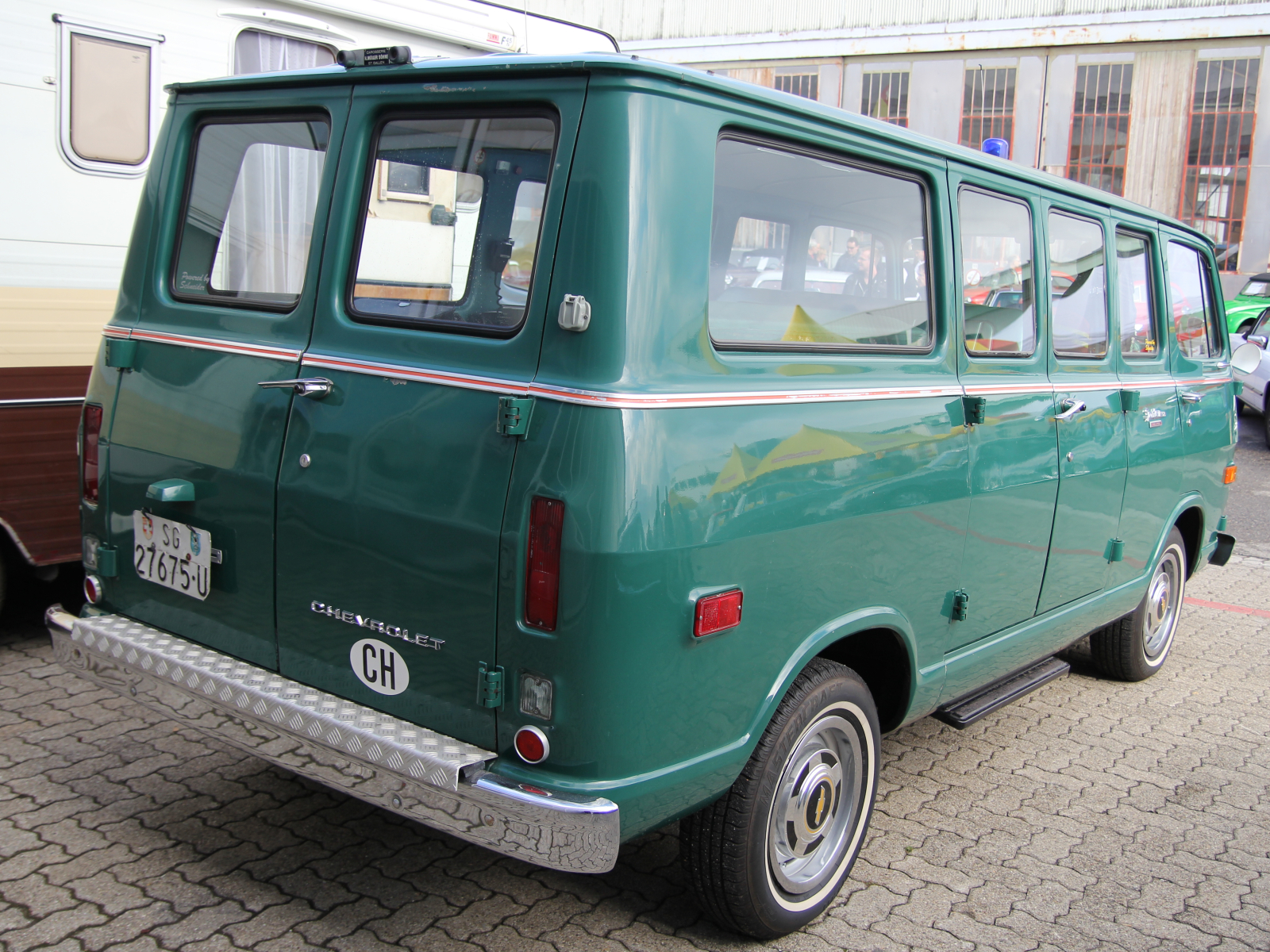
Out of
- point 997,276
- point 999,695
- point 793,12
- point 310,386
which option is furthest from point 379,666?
point 793,12

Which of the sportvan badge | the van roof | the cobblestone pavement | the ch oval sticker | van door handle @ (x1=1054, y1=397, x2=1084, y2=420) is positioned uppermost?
the van roof

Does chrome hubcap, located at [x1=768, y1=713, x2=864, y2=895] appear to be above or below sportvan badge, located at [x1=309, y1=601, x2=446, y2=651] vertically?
below

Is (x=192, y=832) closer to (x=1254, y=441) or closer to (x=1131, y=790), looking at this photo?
(x=1131, y=790)

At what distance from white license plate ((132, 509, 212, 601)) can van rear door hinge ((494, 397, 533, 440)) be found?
1.14 meters

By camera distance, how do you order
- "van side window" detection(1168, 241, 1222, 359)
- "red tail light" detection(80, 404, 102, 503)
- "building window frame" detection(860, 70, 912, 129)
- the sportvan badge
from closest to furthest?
the sportvan badge → "red tail light" detection(80, 404, 102, 503) → "van side window" detection(1168, 241, 1222, 359) → "building window frame" detection(860, 70, 912, 129)

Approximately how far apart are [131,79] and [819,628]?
13.1ft

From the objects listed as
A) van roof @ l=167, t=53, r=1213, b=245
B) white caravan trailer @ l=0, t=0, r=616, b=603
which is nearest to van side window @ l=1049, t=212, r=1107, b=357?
van roof @ l=167, t=53, r=1213, b=245

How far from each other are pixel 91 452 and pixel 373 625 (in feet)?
4.35

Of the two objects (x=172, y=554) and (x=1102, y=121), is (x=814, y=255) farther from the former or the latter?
(x=1102, y=121)

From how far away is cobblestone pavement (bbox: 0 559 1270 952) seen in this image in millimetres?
2990

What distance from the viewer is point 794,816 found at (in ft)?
10.0

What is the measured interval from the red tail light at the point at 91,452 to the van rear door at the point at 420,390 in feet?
2.98

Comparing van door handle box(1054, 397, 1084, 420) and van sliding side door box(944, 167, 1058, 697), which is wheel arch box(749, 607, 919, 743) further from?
van door handle box(1054, 397, 1084, 420)

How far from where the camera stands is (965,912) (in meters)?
3.25
